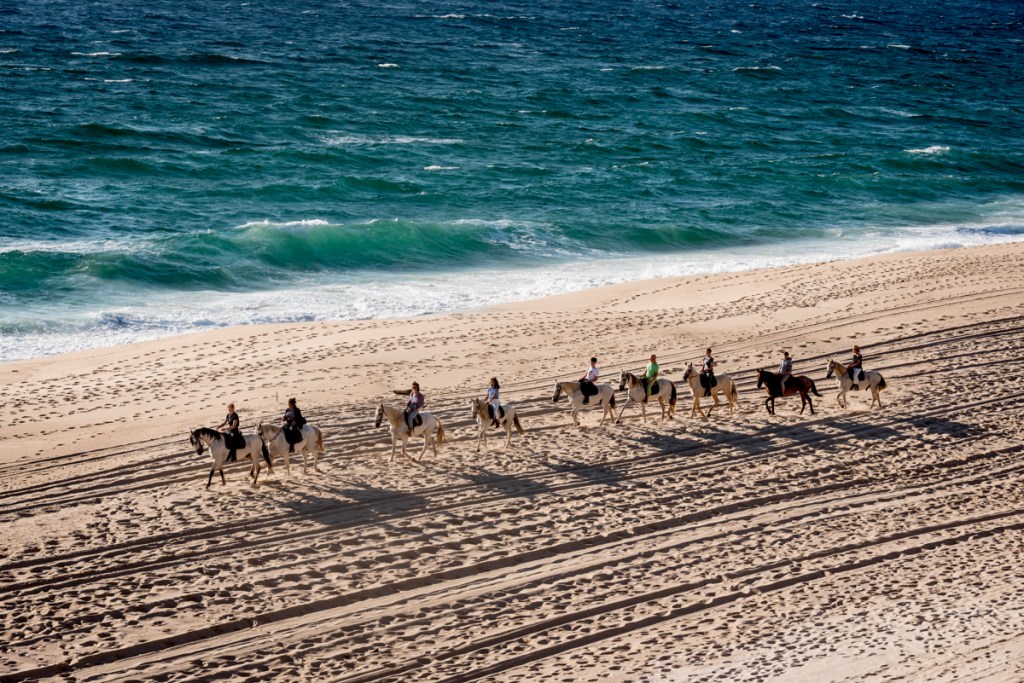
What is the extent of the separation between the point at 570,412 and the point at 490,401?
281cm

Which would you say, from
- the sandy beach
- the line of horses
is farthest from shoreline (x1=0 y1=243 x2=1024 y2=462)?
the line of horses

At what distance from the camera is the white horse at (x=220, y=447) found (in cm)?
1789

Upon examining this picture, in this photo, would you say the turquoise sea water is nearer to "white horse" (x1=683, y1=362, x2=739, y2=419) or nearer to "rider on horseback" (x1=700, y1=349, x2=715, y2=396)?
"white horse" (x1=683, y1=362, x2=739, y2=419)

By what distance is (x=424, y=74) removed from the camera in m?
61.2

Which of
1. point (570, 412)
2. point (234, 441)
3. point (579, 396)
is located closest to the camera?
point (234, 441)

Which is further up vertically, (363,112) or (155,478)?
(363,112)

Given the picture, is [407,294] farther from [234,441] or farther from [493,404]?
[234,441]

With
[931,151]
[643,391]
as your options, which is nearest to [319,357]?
[643,391]

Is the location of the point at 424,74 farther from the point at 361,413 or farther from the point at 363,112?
the point at 361,413

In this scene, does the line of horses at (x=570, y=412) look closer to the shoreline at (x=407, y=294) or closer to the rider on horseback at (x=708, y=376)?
the rider on horseback at (x=708, y=376)

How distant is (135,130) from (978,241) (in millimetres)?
33881

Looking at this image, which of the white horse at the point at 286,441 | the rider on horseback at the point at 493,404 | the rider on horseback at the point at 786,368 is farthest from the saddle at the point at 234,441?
the rider on horseback at the point at 786,368

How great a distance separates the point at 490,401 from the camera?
65.0ft

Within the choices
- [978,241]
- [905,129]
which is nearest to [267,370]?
[978,241]
